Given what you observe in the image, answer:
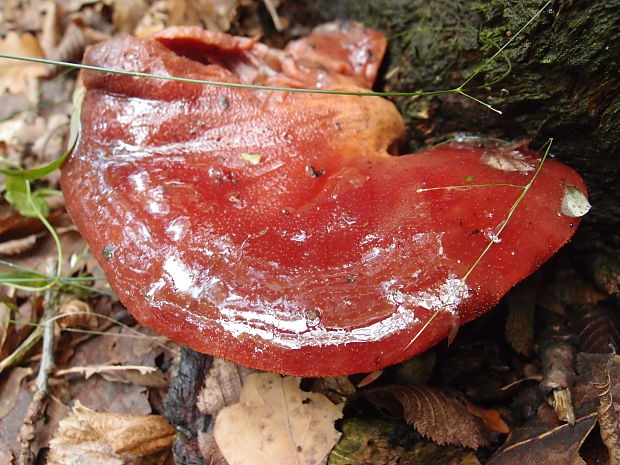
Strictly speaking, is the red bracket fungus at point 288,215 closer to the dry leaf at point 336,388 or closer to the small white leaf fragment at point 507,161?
the small white leaf fragment at point 507,161

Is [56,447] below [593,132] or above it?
below

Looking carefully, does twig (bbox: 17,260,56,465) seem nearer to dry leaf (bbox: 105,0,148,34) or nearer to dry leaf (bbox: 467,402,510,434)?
dry leaf (bbox: 467,402,510,434)

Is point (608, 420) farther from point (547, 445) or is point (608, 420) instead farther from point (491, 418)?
point (491, 418)

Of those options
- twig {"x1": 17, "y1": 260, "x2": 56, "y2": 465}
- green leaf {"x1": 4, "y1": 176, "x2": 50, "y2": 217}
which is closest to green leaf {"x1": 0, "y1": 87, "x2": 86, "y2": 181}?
green leaf {"x1": 4, "y1": 176, "x2": 50, "y2": 217}

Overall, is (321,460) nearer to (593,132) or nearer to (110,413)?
(110,413)

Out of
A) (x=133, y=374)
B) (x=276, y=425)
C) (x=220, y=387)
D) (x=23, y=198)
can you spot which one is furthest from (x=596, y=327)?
(x=23, y=198)

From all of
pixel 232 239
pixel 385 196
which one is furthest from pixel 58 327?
pixel 385 196
